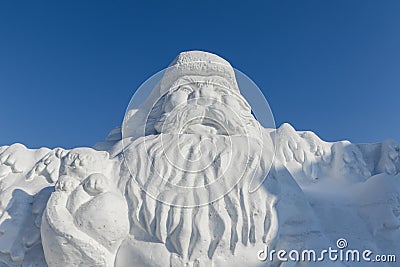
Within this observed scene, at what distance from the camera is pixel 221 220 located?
7.23 ft

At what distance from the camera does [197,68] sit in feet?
10.6

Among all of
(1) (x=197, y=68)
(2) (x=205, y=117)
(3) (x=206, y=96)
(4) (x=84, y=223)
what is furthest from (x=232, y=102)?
(4) (x=84, y=223)

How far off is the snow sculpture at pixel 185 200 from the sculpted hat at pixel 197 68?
0.63ft

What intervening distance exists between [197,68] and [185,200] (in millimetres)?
1405

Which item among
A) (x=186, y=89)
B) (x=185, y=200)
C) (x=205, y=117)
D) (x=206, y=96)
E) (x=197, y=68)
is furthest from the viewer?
(x=197, y=68)

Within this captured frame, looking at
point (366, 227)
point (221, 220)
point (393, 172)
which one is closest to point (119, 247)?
point (221, 220)

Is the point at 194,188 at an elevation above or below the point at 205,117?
below

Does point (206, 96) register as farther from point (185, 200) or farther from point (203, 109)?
point (185, 200)

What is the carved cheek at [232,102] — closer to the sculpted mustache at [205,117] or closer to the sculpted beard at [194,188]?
the sculpted mustache at [205,117]

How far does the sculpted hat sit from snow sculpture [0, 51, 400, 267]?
0.63 ft

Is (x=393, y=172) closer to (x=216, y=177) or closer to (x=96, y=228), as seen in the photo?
(x=216, y=177)

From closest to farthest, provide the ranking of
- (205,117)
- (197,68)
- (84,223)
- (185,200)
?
(84,223), (185,200), (205,117), (197,68)

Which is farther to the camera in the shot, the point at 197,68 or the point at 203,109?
the point at 197,68

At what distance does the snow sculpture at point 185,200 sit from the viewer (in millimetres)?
2166
